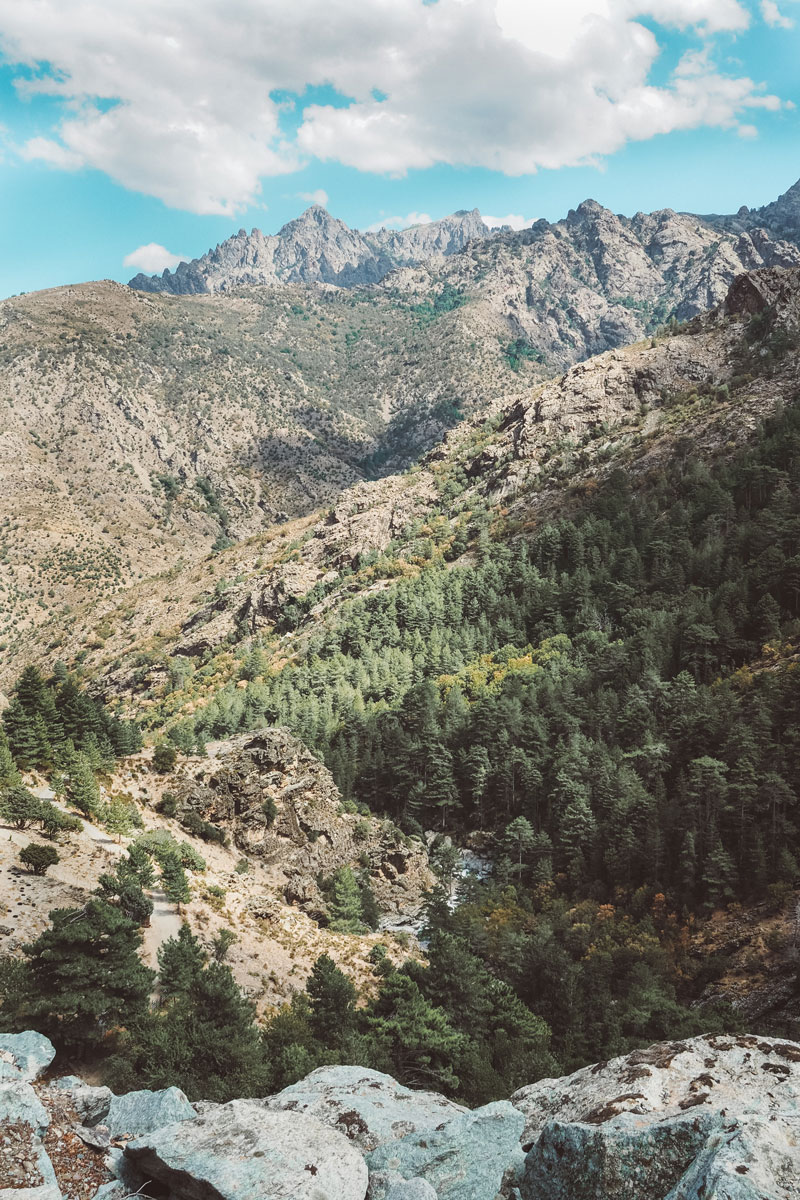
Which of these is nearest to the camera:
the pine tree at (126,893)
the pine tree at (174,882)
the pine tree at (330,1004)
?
the pine tree at (330,1004)

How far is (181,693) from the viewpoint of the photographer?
109 m

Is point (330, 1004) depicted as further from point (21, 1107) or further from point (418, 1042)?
point (21, 1107)

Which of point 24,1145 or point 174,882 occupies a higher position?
point 24,1145

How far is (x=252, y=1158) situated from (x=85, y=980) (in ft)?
52.4

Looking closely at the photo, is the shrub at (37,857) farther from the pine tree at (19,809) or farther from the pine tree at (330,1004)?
the pine tree at (330,1004)

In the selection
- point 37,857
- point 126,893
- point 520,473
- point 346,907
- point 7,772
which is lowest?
point 346,907

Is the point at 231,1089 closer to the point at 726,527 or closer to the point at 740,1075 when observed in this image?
the point at 740,1075

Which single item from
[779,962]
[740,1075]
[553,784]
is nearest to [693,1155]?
[740,1075]

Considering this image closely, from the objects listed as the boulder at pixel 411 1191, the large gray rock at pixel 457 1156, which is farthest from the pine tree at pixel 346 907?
the boulder at pixel 411 1191

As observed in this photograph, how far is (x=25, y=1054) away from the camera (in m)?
13.8

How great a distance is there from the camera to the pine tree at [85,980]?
2195cm

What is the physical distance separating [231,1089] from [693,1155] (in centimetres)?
1763

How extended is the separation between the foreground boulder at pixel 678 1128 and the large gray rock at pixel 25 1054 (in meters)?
9.38

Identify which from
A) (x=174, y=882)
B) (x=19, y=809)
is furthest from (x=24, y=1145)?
(x=174, y=882)
